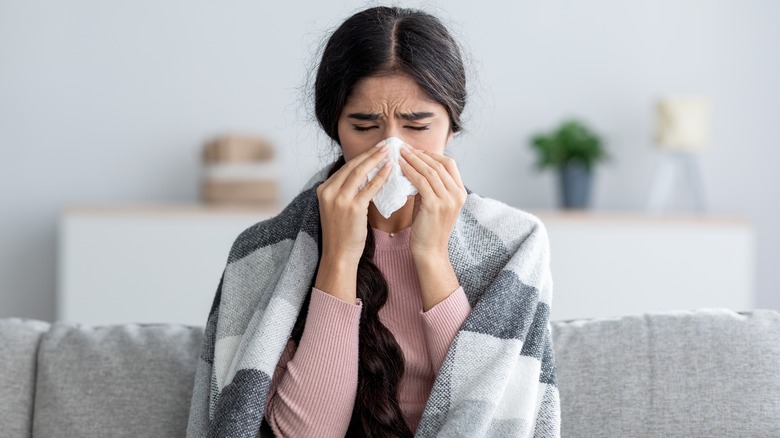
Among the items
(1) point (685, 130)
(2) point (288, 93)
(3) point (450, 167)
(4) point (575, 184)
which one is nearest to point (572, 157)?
(4) point (575, 184)

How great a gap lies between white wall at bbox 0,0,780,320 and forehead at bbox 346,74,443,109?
2225mm

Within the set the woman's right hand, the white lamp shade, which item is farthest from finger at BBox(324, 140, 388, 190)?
the white lamp shade

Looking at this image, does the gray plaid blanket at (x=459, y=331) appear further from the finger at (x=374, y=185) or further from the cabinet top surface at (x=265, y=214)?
the cabinet top surface at (x=265, y=214)

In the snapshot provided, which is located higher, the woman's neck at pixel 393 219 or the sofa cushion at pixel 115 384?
the woman's neck at pixel 393 219

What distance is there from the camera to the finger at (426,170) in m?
1.53

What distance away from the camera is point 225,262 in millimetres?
3496

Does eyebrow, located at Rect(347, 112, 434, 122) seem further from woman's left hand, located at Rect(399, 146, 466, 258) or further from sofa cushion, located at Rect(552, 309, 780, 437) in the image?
sofa cushion, located at Rect(552, 309, 780, 437)

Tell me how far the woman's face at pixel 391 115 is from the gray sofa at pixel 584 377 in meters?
0.46

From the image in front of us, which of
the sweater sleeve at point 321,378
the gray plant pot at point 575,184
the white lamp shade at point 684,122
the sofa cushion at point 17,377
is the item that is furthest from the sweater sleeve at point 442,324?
the white lamp shade at point 684,122

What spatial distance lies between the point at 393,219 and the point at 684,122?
2.53 metres

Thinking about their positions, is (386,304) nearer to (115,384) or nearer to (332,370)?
(332,370)

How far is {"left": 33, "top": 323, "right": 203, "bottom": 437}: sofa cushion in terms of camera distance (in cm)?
168

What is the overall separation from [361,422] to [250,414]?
0.65 feet

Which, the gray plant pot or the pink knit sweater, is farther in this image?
the gray plant pot
